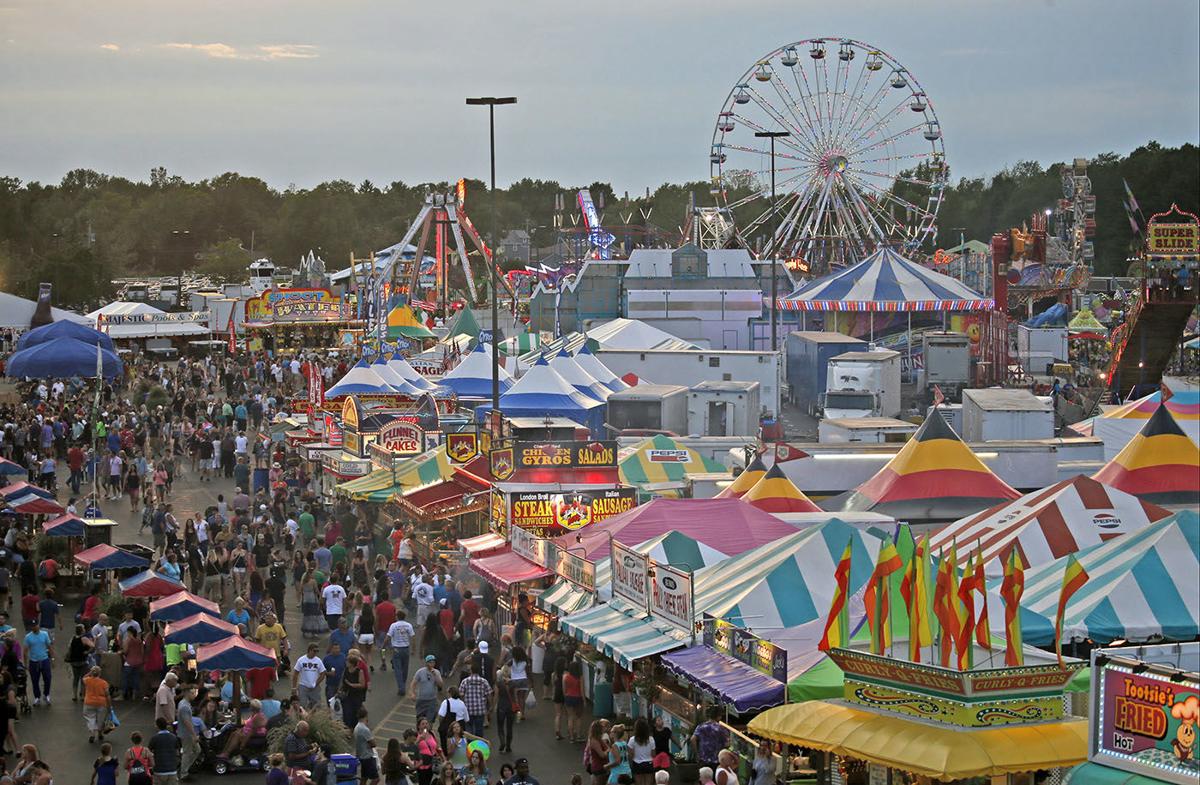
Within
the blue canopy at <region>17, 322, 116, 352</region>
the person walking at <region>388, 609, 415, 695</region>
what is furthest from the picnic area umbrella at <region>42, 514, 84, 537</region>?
the blue canopy at <region>17, 322, 116, 352</region>

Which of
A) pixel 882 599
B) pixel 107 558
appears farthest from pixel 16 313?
pixel 882 599

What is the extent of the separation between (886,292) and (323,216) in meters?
118

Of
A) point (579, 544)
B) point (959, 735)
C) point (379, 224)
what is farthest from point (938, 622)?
point (379, 224)

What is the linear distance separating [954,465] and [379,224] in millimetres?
157378

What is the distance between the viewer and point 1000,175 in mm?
153750

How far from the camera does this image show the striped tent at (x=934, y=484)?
23734 millimetres

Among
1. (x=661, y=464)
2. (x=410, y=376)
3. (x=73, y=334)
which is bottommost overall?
(x=661, y=464)

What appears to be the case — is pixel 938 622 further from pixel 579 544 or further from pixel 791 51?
pixel 791 51

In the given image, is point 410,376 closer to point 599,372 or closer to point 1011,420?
point 599,372

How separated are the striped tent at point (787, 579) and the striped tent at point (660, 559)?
0.88 metres

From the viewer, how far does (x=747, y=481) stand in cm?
2461

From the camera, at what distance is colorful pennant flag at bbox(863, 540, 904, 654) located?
1330 centimetres

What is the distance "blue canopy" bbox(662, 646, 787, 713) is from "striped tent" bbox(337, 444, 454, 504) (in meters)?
12.7

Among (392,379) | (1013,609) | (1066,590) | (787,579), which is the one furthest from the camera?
(392,379)
